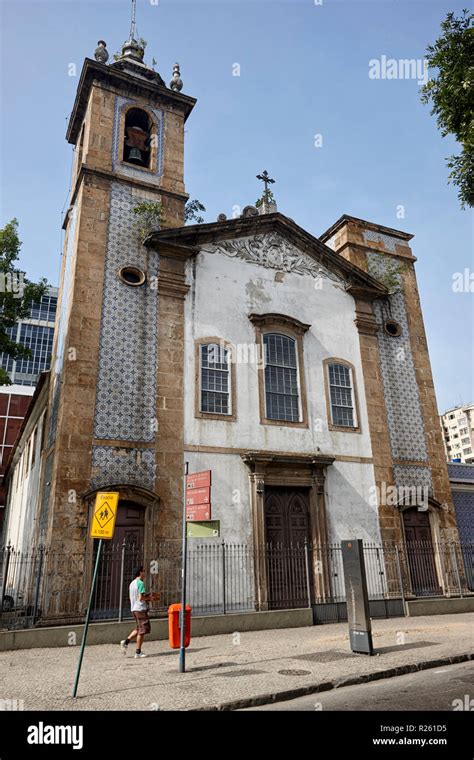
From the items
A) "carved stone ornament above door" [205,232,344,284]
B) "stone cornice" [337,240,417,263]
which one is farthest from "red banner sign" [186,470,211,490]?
"stone cornice" [337,240,417,263]

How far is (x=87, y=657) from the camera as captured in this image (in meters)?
9.82

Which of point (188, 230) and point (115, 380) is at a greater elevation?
point (188, 230)

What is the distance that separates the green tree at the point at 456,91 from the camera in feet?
40.9

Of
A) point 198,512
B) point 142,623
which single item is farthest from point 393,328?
point 142,623

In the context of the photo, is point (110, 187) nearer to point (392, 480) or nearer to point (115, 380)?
point (115, 380)

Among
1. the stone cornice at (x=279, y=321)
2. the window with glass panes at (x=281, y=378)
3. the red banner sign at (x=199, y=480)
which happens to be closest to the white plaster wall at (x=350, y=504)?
the window with glass panes at (x=281, y=378)

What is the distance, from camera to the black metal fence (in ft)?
40.0

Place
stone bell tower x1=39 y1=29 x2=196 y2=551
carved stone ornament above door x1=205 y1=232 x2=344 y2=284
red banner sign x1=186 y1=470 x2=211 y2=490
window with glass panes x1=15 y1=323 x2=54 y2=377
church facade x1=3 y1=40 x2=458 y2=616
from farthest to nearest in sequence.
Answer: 1. window with glass panes x1=15 y1=323 x2=54 y2=377
2. carved stone ornament above door x1=205 y1=232 x2=344 y2=284
3. church facade x1=3 y1=40 x2=458 y2=616
4. stone bell tower x1=39 y1=29 x2=196 y2=551
5. red banner sign x1=186 y1=470 x2=211 y2=490

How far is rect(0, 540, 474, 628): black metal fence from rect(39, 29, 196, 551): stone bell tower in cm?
Answer: 80

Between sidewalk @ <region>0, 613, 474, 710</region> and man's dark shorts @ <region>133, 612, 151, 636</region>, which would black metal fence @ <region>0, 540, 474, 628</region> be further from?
man's dark shorts @ <region>133, 612, 151, 636</region>

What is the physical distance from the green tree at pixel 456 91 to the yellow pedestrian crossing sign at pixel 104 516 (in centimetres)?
1079
